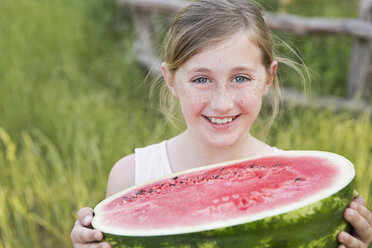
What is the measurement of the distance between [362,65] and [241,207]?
12.4ft

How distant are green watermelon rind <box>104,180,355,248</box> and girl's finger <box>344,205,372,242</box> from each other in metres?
0.03

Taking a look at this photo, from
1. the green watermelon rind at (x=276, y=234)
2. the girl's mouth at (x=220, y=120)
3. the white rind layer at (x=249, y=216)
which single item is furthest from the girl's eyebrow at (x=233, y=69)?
the green watermelon rind at (x=276, y=234)

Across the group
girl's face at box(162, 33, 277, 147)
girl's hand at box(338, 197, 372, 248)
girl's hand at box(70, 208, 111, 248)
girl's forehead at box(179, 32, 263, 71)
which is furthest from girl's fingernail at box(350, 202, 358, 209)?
girl's hand at box(70, 208, 111, 248)

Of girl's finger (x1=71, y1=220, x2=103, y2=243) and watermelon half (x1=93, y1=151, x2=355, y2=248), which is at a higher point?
watermelon half (x1=93, y1=151, x2=355, y2=248)

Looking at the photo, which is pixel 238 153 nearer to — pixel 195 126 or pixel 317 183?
pixel 195 126

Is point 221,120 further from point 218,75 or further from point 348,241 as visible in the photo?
point 348,241

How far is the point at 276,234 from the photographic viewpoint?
120cm

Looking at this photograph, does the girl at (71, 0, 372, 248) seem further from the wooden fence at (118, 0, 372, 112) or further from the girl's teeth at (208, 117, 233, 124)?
the wooden fence at (118, 0, 372, 112)

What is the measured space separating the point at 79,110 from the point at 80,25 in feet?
9.10

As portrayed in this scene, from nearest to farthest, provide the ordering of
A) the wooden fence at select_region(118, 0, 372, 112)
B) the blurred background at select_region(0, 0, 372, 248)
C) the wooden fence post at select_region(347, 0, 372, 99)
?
the blurred background at select_region(0, 0, 372, 248) < the wooden fence at select_region(118, 0, 372, 112) < the wooden fence post at select_region(347, 0, 372, 99)

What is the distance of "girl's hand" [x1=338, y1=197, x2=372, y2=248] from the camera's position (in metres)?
1.31

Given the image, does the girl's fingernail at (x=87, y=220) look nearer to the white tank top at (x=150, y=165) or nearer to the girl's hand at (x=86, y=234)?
the girl's hand at (x=86, y=234)

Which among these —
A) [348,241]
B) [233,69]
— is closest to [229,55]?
[233,69]

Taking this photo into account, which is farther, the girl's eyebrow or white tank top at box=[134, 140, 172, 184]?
white tank top at box=[134, 140, 172, 184]
